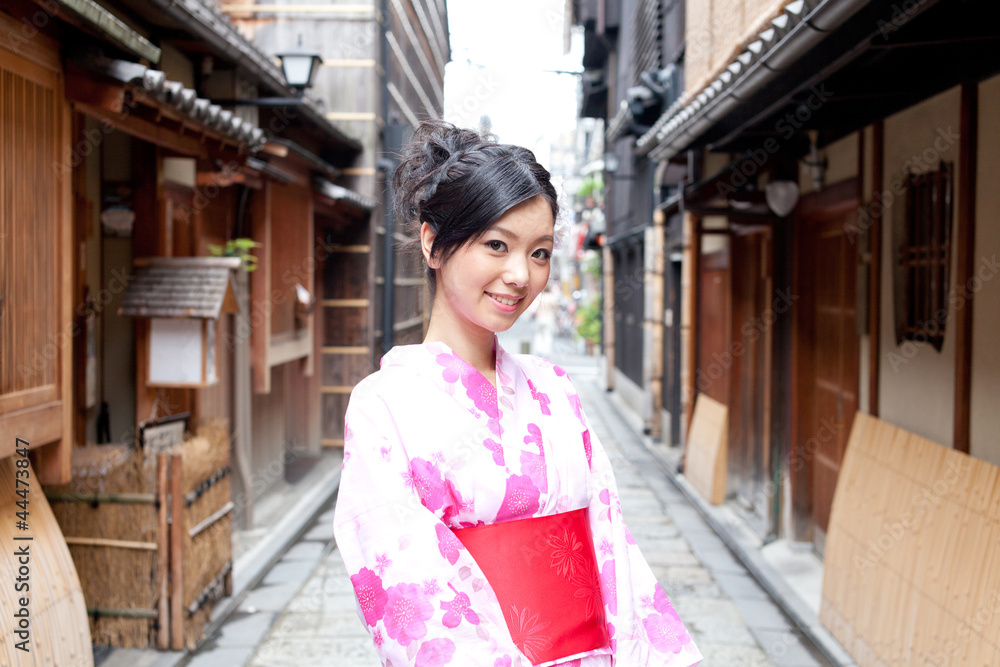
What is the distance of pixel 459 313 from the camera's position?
2.13 m

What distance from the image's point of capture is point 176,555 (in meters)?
4.70

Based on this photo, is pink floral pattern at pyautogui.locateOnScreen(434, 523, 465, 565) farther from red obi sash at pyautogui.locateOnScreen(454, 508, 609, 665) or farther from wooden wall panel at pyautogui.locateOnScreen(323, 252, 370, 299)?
wooden wall panel at pyautogui.locateOnScreen(323, 252, 370, 299)

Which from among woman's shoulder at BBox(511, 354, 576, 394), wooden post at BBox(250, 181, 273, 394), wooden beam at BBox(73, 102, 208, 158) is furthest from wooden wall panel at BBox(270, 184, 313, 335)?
woman's shoulder at BBox(511, 354, 576, 394)

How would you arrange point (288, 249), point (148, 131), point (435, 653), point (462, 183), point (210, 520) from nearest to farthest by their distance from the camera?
1. point (435, 653)
2. point (462, 183)
3. point (148, 131)
4. point (210, 520)
5. point (288, 249)

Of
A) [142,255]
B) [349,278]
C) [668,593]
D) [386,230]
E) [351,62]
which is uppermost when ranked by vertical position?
[351,62]

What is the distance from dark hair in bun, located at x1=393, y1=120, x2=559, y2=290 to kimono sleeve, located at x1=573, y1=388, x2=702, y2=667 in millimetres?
697

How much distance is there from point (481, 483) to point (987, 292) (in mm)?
3276

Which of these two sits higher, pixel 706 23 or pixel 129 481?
pixel 706 23

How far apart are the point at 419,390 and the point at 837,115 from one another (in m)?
4.77

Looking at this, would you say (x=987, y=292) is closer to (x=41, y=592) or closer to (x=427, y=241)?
(x=427, y=241)

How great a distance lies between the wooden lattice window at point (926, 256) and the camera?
4426 millimetres

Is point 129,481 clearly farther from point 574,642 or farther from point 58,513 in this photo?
point 574,642

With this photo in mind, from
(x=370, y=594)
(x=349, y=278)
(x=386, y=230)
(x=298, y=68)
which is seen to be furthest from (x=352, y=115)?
(x=370, y=594)

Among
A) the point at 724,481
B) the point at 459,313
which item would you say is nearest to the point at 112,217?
the point at 459,313
